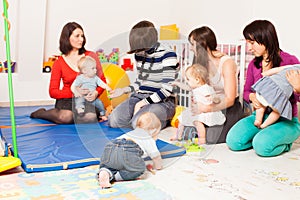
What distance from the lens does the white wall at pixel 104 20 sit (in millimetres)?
2803

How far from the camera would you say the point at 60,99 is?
8.87ft

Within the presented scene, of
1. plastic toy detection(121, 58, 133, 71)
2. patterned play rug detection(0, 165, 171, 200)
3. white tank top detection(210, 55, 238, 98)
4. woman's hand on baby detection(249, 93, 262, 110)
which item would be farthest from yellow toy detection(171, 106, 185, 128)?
plastic toy detection(121, 58, 133, 71)

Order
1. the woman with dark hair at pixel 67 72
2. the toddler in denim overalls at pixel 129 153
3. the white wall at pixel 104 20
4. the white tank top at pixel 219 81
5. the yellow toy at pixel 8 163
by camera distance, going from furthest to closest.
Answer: the white wall at pixel 104 20, the woman with dark hair at pixel 67 72, the white tank top at pixel 219 81, the yellow toy at pixel 8 163, the toddler in denim overalls at pixel 129 153

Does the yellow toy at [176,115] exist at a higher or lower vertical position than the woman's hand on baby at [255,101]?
lower

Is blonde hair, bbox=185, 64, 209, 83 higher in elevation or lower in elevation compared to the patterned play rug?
higher

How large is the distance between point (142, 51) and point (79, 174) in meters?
0.66

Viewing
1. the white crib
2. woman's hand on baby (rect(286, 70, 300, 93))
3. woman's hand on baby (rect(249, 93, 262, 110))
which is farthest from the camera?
the white crib

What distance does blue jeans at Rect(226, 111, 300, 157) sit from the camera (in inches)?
81.5

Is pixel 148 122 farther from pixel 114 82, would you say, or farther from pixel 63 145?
pixel 114 82

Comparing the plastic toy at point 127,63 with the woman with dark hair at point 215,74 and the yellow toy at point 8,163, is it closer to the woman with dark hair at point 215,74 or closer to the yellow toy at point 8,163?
the woman with dark hair at point 215,74

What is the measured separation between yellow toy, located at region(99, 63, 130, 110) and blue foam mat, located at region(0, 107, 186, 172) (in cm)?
18

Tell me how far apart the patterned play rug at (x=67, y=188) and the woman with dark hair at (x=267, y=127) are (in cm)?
70

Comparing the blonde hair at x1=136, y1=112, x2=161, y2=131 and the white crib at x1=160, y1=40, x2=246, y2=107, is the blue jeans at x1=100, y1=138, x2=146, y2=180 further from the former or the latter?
the white crib at x1=160, y1=40, x2=246, y2=107

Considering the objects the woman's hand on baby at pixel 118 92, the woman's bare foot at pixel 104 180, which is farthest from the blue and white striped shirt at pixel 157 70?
the woman's bare foot at pixel 104 180
